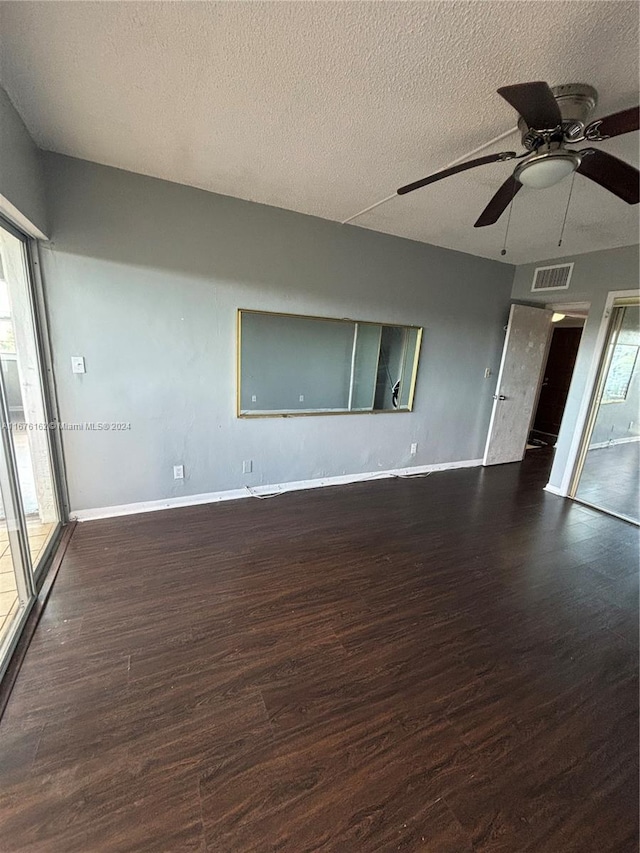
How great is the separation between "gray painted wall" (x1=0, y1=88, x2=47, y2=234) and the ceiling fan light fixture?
2388 millimetres

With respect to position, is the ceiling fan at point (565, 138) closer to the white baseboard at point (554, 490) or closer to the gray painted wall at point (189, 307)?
the gray painted wall at point (189, 307)

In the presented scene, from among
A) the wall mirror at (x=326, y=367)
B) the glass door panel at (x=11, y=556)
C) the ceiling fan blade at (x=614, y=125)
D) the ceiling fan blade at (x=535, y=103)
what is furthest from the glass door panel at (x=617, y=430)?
the glass door panel at (x=11, y=556)

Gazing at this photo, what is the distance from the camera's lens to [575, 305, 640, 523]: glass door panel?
3.42 metres

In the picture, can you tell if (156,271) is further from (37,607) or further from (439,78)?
(37,607)

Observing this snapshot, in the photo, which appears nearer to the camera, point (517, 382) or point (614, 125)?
point (614, 125)

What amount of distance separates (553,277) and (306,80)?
3585 millimetres

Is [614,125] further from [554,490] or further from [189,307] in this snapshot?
[554,490]

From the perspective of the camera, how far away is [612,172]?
1484 mm

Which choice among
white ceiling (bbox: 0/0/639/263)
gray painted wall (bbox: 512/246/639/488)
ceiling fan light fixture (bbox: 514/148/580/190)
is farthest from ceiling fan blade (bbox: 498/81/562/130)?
gray painted wall (bbox: 512/246/639/488)

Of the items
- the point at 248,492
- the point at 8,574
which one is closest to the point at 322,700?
the point at 8,574

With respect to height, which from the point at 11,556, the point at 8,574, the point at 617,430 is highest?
the point at 617,430

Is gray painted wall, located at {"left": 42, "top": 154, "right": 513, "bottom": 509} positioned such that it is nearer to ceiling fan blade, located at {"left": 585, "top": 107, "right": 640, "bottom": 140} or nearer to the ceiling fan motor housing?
the ceiling fan motor housing

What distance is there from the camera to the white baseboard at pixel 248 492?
2773 mm

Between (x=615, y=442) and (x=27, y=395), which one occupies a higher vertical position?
(x=27, y=395)
